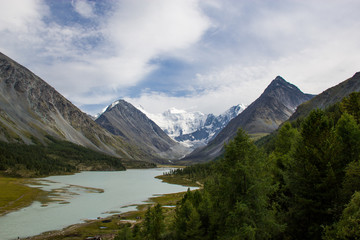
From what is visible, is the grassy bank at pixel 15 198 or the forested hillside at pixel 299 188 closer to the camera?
the forested hillside at pixel 299 188

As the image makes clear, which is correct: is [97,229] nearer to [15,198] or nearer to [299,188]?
[299,188]

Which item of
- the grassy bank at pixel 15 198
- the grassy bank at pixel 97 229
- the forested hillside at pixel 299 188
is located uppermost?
the forested hillside at pixel 299 188

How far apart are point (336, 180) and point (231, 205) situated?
34.3 ft

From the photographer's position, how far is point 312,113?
28.3m

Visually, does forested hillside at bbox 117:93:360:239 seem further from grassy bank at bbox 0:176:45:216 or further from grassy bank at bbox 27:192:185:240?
grassy bank at bbox 0:176:45:216

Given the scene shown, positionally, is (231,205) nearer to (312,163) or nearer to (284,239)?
(284,239)

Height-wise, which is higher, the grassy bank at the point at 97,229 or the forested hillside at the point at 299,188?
the forested hillside at the point at 299,188

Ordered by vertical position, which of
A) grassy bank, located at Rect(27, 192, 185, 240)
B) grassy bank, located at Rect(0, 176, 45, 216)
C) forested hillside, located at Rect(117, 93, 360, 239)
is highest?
forested hillside, located at Rect(117, 93, 360, 239)

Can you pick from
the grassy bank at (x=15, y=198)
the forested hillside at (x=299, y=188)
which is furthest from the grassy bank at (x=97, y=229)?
the forested hillside at (x=299, y=188)

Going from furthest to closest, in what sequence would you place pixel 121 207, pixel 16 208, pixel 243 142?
pixel 121 207
pixel 16 208
pixel 243 142

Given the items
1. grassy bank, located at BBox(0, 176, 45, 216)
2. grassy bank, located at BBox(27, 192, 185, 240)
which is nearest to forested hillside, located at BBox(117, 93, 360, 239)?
grassy bank, located at BBox(27, 192, 185, 240)

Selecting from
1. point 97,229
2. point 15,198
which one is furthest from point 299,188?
point 15,198

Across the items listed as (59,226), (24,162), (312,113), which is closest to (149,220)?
(59,226)

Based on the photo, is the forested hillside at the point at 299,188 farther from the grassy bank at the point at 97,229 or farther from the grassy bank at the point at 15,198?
the grassy bank at the point at 15,198
